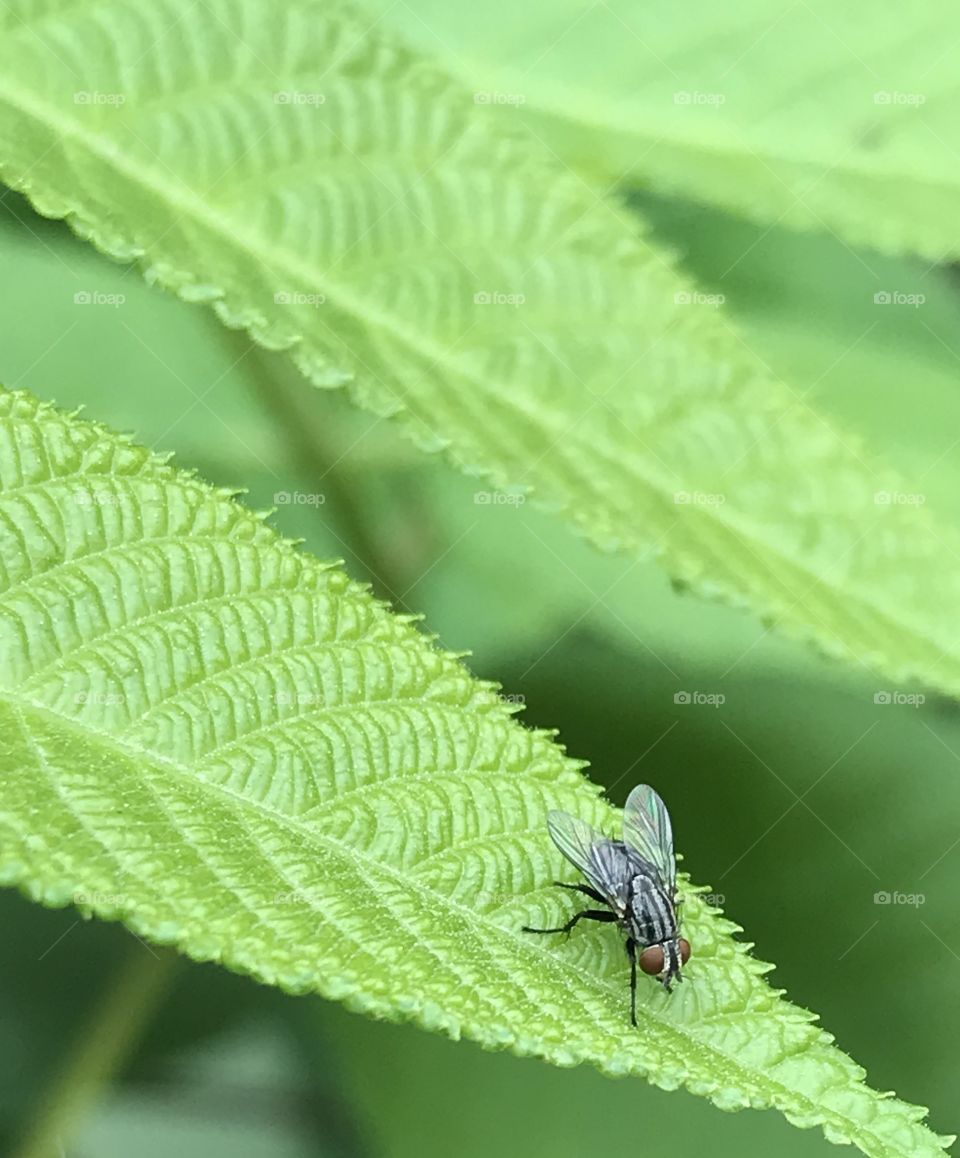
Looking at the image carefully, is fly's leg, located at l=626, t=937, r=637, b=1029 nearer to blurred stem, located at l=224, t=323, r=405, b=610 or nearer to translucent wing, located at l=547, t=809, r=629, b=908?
translucent wing, located at l=547, t=809, r=629, b=908

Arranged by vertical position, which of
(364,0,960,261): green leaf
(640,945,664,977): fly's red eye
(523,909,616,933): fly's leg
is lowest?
(523,909,616,933): fly's leg

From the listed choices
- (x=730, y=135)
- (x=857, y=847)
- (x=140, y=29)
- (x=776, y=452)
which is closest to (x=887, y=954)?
(x=857, y=847)

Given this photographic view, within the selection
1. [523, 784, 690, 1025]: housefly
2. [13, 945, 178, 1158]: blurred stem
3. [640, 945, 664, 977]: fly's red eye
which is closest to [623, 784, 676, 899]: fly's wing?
[523, 784, 690, 1025]: housefly

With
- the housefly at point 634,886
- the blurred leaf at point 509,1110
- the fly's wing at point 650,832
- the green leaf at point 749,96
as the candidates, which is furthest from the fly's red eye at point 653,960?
the green leaf at point 749,96

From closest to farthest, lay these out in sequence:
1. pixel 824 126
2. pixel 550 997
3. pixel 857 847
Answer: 1. pixel 550 997
2. pixel 824 126
3. pixel 857 847

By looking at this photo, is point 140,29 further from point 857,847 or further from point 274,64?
point 857,847

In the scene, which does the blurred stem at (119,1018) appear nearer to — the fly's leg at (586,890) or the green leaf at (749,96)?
the fly's leg at (586,890)
